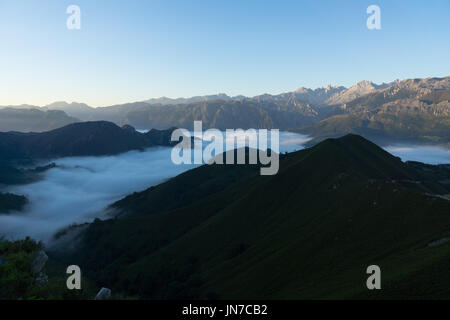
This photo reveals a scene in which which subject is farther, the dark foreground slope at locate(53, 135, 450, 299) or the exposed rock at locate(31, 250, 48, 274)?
the dark foreground slope at locate(53, 135, 450, 299)

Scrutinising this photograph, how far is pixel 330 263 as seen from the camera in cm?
9194

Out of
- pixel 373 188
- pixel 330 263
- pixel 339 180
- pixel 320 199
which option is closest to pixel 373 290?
pixel 330 263

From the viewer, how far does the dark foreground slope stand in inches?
2766

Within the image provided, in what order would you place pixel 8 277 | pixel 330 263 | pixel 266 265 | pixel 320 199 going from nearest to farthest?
pixel 8 277, pixel 330 263, pixel 266 265, pixel 320 199

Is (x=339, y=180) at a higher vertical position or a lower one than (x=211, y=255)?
higher

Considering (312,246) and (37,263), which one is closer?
(37,263)

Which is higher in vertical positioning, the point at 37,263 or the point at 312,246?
the point at 37,263

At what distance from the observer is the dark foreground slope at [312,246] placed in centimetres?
7026

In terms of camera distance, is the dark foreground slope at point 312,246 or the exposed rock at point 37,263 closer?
the exposed rock at point 37,263

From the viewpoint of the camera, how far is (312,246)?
107m

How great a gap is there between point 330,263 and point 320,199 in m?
65.2
